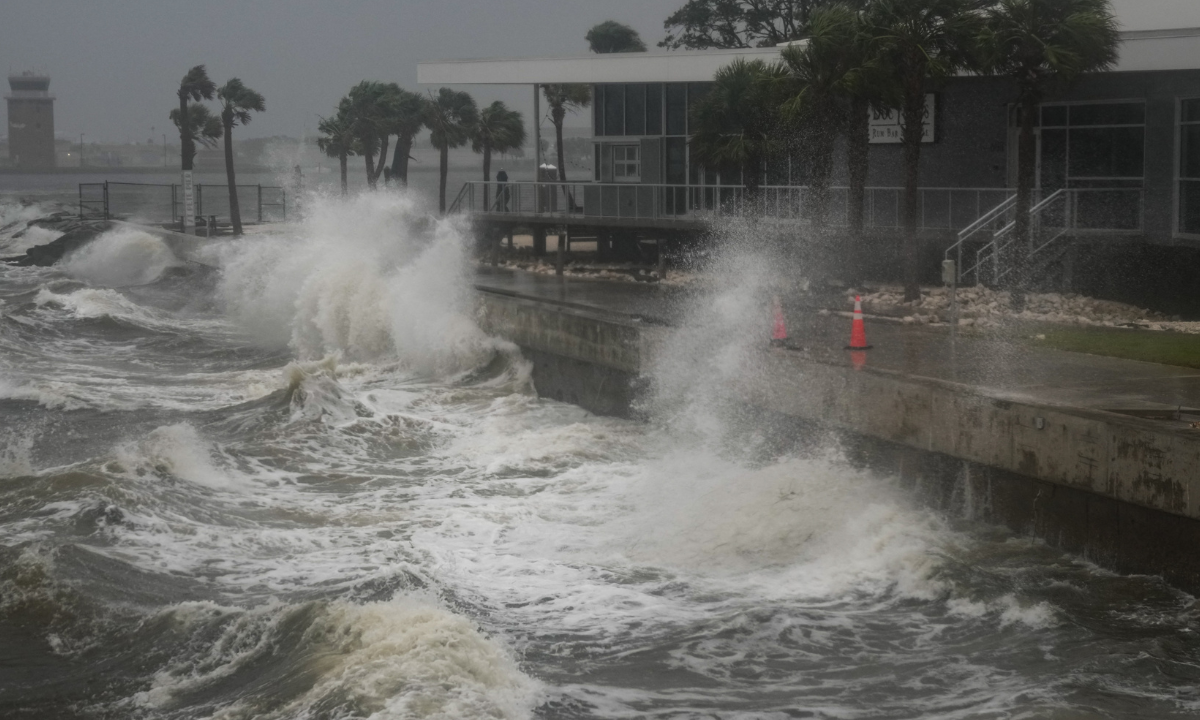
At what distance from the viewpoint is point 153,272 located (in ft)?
140

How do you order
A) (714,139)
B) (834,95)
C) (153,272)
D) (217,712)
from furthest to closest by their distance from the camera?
(153,272) < (714,139) < (834,95) < (217,712)

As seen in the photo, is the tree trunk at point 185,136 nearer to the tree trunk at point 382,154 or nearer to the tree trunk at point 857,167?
the tree trunk at point 382,154

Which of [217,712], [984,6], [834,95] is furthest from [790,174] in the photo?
[217,712]

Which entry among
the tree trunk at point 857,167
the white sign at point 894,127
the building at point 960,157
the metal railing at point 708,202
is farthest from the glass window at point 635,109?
the tree trunk at point 857,167

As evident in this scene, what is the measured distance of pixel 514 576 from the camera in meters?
11.2

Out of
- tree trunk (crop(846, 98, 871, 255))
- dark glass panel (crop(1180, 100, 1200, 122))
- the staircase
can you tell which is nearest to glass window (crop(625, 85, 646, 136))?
tree trunk (crop(846, 98, 871, 255))

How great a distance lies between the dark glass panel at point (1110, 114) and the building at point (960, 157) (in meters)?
0.02

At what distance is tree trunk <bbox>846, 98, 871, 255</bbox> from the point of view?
2200cm

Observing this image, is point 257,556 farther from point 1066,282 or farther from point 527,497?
point 1066,282

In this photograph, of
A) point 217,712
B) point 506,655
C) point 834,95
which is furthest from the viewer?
point 834,95

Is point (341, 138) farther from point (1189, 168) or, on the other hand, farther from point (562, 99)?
point (1189, 168)

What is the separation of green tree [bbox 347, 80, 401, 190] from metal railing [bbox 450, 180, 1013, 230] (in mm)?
18695

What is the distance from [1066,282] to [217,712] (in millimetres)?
15950

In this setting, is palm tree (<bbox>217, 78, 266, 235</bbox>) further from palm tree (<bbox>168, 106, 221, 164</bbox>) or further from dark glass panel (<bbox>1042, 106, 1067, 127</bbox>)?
dark glass panel (<bbox>1042, 106, 1067, 127</bbox>)
